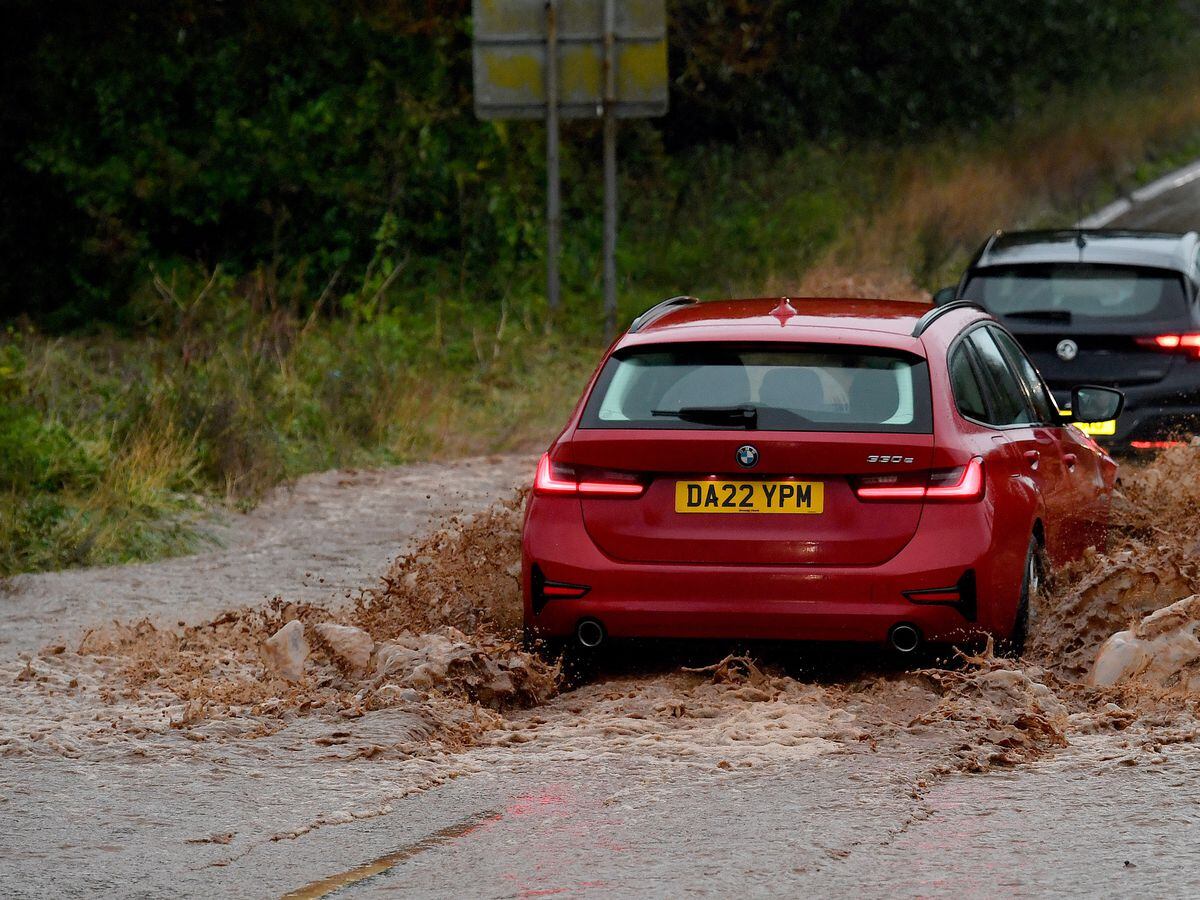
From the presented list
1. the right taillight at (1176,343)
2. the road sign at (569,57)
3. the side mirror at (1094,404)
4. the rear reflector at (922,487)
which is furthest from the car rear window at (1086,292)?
the road sign at (569,57)

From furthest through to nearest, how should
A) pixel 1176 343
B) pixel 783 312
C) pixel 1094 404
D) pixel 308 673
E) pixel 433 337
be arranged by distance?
pixel 433 337, pixel 1176 343, pixel 1094 404, pixel 783 312, pixel 308 673

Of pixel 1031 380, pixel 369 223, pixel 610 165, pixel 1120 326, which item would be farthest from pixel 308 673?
pixel 369 223

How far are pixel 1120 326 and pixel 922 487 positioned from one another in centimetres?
638

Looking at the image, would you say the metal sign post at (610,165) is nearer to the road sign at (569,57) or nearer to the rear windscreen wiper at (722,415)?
the road sign at (569,57)

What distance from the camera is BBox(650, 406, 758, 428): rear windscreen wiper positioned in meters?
7.68

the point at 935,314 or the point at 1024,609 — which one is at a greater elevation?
the point at 935,314

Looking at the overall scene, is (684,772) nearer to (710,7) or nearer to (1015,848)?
(1015,848)

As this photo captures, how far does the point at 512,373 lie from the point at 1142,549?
10596 mm

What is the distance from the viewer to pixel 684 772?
22.1 feet

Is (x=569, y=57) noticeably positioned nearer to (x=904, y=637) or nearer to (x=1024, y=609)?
(x=1024, y=609)

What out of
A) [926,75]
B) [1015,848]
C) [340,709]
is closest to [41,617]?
[340,709]

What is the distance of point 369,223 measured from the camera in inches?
1001

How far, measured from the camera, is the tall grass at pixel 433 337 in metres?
12.9

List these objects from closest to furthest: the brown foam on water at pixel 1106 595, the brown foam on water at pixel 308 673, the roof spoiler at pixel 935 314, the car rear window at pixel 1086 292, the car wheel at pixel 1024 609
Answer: the brown foam on water at pixel 308 673
the car wheel at pixel 1024 609
the roof spoiler at pixel 935 314
the brown foam on water at pixel 1106 595
the car rear window at pixel 1086 292
